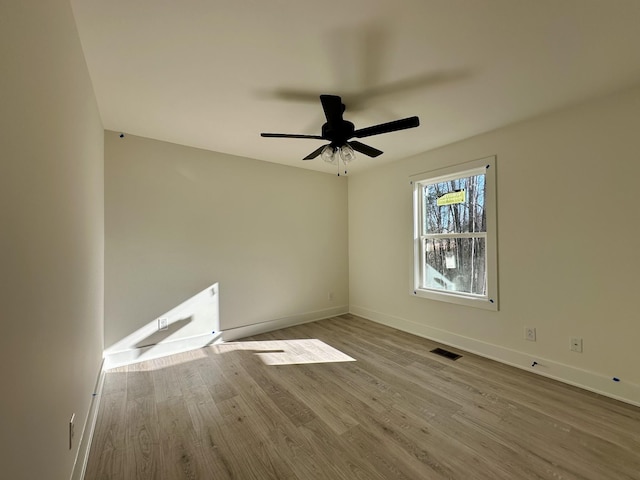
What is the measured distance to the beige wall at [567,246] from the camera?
2090mm

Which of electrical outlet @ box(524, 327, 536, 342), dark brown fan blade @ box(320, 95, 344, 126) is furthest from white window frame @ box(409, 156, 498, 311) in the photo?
dark brown fan blade @ box(320, 95, 344, 126)

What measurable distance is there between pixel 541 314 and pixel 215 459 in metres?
2.88

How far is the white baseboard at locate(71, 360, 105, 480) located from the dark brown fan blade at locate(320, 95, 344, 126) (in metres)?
2.48

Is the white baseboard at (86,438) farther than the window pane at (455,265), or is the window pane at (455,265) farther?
the window pane at (455,265)

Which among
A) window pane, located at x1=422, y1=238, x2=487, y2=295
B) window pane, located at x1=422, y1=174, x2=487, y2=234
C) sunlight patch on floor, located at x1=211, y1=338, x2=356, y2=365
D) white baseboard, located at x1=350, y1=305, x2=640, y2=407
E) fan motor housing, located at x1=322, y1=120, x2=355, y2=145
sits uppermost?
fan motor housing, located at x1=322, y1=120, x2=355, y2=145

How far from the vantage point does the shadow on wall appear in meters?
2.82

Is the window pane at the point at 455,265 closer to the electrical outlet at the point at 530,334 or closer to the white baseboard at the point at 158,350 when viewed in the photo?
the electrical outlet at the point at 530,334

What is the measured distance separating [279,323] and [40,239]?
3155 millimetres

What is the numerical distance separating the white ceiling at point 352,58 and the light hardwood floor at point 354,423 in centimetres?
238

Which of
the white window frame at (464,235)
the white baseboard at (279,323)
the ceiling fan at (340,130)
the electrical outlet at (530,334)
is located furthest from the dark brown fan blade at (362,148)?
the white baseboard at (279,323)

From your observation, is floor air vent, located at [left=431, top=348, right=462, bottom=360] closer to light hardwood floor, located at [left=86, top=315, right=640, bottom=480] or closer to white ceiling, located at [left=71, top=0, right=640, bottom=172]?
light hardwood floor, located at [left=86, top=315, right=640, bottom=480]

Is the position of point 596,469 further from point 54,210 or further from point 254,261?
point 254,261

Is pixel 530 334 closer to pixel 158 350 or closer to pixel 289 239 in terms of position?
pixel 289 239

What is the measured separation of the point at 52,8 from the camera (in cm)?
112
